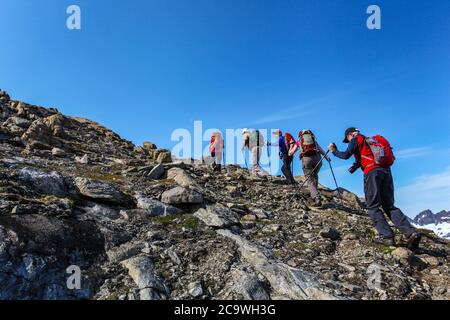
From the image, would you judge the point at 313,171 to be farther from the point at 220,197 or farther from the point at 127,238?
the point at 127,238

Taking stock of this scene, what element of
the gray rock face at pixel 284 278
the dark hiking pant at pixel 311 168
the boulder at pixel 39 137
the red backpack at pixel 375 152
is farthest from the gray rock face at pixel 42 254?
the boulder at pixel 39 137

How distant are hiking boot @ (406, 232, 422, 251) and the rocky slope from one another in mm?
337

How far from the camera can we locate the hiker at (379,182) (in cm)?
1012

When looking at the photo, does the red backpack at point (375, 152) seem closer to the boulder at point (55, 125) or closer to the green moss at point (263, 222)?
the green moss at point (263, 222)

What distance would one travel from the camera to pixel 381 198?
1058cm

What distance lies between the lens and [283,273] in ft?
26.9

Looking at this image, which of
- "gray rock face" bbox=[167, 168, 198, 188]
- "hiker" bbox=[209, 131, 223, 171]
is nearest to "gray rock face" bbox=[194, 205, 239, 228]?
"gray rock face" bbox=[167, 168, 198, 188]

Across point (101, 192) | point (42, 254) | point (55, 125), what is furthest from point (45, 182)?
point (55, 125)

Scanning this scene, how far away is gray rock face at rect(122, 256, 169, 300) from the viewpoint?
7.20 meters

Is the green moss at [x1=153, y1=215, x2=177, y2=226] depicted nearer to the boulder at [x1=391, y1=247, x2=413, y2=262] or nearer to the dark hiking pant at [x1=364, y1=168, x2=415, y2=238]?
the dark hiking pant at [x1=364, y1=168, x2=415, y2=238]

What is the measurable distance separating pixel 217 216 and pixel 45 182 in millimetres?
5657

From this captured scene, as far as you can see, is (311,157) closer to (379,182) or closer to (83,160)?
(379,182)

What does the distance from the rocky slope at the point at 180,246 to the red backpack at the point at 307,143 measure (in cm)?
219
